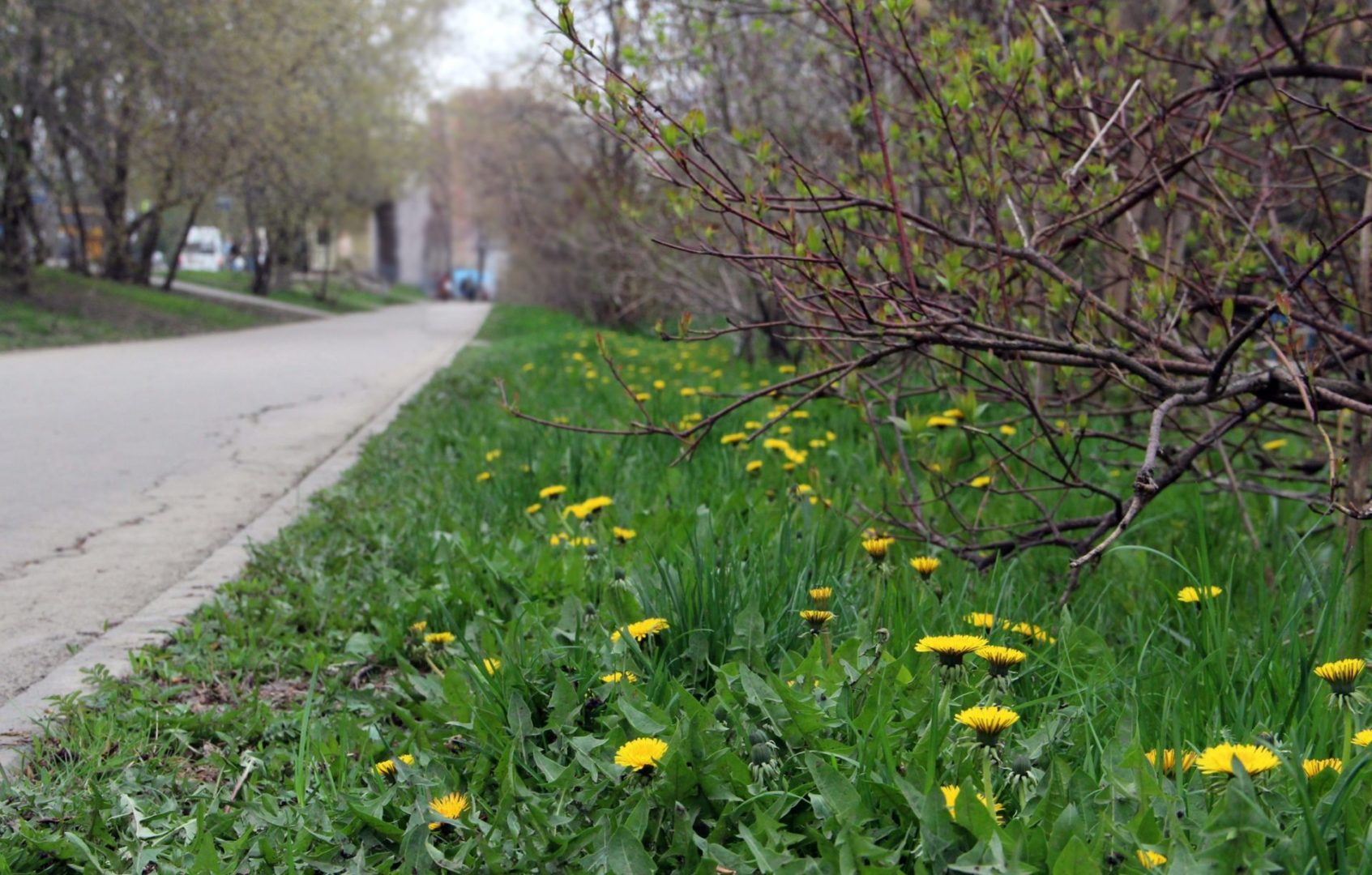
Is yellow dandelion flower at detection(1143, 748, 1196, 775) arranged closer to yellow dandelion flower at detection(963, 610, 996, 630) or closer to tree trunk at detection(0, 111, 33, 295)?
yellow dandelion flower at detection(963, 610, 996, 630)

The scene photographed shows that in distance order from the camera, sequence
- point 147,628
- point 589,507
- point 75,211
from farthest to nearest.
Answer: point 75,211, point 589,507, point 147,628

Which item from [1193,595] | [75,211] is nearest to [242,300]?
[75,211]

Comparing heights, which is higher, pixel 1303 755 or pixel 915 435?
pixel 915 435

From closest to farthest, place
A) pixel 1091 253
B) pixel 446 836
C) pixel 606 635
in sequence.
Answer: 1. pixel 446 836
2. pixel 606 635
3. pixel 1091 253

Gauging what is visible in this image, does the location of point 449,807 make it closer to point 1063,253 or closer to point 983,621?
point 983,621

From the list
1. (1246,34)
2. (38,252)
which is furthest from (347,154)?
(1246,34)

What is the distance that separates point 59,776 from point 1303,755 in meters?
2.01

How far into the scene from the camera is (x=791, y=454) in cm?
384

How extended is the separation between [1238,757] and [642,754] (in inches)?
30.4

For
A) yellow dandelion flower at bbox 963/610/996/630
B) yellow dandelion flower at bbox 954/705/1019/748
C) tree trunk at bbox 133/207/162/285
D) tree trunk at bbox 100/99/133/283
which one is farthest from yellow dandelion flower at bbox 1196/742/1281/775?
tree trunk at bbox 133/207/162/285

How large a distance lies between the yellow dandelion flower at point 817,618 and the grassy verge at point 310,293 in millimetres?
30452

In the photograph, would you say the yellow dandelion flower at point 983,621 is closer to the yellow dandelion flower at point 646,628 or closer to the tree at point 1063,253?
the tree at point 1063,253

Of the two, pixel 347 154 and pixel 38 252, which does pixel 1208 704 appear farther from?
pixel 347 154

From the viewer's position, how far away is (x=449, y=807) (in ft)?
5.69
